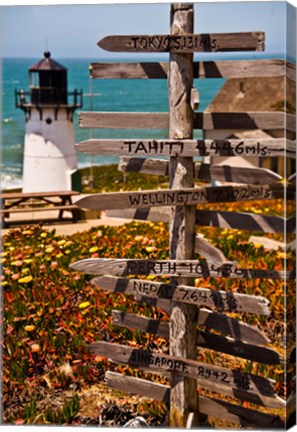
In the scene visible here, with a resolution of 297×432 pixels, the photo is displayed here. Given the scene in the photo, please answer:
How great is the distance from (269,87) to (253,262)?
8.89 meters

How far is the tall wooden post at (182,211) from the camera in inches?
164

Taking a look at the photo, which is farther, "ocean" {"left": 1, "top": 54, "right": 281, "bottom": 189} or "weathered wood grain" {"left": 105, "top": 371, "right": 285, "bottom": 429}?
"ocean" {"left": 1, "top": 54, "right": 281, "bottom": 189}

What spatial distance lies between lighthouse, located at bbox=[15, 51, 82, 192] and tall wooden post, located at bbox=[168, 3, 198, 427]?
3.21 metres

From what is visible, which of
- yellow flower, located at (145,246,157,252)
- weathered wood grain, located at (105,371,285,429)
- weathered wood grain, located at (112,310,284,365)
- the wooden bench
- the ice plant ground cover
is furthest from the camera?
the wooden bench

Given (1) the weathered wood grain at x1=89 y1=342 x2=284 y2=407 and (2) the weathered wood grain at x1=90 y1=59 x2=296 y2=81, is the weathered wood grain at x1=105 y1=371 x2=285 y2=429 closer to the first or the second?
(1) the weathered wood grain at x1=89 y1=342 x2=284 y2=407

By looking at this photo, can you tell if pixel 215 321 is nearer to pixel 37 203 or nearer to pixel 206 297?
pixel 206 297

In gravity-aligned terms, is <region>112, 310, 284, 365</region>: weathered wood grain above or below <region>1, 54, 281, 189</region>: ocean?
below

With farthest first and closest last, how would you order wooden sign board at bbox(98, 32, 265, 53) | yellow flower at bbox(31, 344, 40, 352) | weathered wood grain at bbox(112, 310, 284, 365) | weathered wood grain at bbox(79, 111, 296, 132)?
yellow flower at bbox(31, 344, 40, 352)
weathered wood grain at bbox(112, 310, 284, 365)
weathered wood grain at bbox(79, 111, 296, 132)
wooden sign board at bbox(98, 32, 265, 53)

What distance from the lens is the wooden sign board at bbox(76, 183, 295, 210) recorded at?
13.5 feet

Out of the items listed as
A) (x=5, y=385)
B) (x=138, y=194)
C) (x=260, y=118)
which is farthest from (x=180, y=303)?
(x=5, y=385)

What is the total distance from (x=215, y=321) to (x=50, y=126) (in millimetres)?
6520

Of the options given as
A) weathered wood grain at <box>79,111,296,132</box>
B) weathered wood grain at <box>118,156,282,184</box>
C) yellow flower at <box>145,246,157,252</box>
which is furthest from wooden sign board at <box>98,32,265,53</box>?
yellow flower at <box>145,246,157,252</box>

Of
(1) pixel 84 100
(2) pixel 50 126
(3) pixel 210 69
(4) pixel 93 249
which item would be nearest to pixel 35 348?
(4) pixel 93 249

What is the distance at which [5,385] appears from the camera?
5.09 metres
